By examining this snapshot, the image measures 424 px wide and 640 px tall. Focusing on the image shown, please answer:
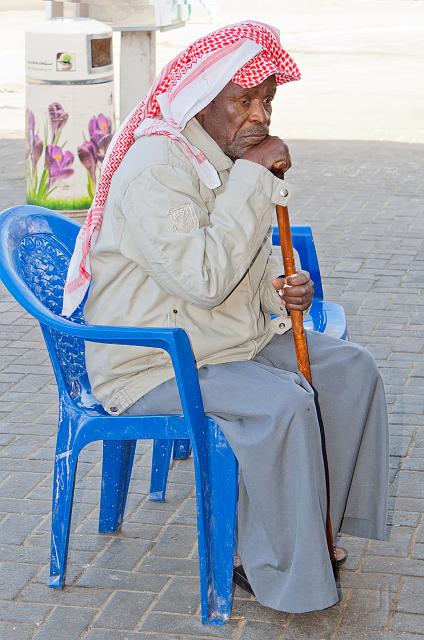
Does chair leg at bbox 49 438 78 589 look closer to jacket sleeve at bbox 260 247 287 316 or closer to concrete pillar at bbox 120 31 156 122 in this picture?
jacket sleeve at bbox 260 247 287 316

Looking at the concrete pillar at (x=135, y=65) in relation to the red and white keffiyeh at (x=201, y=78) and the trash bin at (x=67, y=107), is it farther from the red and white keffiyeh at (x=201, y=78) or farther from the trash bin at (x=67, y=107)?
the red and white keffiyeh at (x=201, y=78)

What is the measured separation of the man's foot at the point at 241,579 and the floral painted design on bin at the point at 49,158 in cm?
499

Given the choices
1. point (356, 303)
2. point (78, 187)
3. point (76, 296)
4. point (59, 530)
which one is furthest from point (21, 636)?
point (78, 187)

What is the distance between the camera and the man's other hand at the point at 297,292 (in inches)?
129

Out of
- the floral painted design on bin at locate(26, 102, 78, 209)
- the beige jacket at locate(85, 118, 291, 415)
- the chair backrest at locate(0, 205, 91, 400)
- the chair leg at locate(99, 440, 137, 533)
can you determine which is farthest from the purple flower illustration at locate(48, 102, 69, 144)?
the beige jacket at locate(85, 118, 291, 415)

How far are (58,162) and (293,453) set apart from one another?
5262 mm

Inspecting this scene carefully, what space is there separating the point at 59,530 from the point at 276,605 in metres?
0.68

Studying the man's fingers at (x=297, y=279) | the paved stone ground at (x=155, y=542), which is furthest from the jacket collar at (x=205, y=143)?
the paved stone ground at (x=155, y=542)

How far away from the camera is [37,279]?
3.52m

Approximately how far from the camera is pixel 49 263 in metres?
3.62

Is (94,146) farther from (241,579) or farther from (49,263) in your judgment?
(241,579)

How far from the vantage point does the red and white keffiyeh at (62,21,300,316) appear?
316cm

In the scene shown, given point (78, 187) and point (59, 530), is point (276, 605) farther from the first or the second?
point (78, 187)

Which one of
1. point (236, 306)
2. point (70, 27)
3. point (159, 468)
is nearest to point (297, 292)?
point (236, 306)
